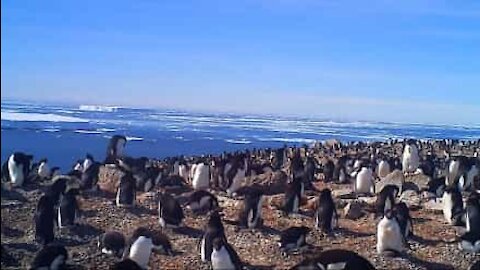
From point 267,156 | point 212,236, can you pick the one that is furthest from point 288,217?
point 267,156

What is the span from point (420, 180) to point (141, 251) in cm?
1007

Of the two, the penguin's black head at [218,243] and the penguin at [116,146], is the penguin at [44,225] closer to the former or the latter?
the penguin's black head at [218,243]

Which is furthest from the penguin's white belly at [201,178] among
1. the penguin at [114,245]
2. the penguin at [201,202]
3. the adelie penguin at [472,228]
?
the adelie penguin at [472,228]

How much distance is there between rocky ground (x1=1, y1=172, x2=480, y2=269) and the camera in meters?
10.4

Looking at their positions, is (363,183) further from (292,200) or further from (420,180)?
(292,200)

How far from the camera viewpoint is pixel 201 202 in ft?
46.6

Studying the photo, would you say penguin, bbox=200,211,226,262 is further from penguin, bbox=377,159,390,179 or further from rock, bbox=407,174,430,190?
penguin, bbox=377,159,390,179

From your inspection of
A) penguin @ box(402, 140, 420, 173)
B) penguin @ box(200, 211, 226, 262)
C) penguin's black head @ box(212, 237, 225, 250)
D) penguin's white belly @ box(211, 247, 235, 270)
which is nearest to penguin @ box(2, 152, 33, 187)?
penguin @ box(200, 211, 226, 262)

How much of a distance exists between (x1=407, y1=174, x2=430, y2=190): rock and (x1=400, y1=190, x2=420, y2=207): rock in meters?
1.27

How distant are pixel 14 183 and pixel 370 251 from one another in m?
9.30

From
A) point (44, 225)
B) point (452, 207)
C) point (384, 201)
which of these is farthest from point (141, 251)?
point (452, 207)

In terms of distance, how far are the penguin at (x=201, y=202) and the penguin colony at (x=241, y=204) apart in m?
0.02

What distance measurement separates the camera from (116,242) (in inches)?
420

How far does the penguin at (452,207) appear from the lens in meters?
12.8
